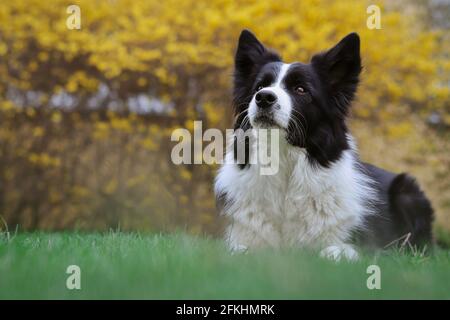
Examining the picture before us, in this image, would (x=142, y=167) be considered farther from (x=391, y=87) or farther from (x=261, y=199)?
(x=261, y=199)

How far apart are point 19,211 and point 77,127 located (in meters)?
1.42

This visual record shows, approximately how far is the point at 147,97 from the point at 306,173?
433cm

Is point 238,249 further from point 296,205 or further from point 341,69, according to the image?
Answer: point 341,69

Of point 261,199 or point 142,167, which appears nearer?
point 261,199

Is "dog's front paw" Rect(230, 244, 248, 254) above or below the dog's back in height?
below

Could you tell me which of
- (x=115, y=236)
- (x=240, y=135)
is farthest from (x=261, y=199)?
(x=115, y=236)

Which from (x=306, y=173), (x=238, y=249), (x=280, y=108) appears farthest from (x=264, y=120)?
(x=238, y=249)

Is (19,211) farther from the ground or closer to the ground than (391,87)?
closer to the ground

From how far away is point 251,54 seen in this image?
4.91 meters

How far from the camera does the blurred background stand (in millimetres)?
7836

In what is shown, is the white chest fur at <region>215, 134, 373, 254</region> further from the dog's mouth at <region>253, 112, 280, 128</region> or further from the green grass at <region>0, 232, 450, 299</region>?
the green grass at <region>0, 232, 450, 299</region>

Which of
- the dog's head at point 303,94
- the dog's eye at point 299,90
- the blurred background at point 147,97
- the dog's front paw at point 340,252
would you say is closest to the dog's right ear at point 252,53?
the dog's head at point 303,94

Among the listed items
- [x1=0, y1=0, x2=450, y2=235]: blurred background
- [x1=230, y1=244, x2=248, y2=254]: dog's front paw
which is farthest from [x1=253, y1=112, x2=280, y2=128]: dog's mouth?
[x1=0, y1=0, x2=450, y2=235]: blurred background
